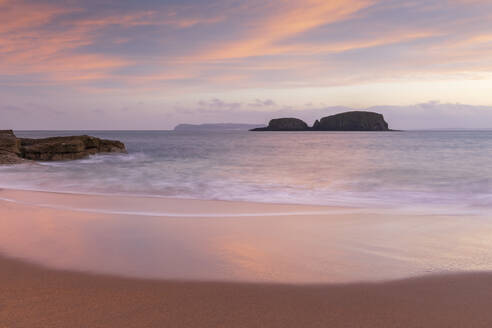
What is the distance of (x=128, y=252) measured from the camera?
4.56 metres

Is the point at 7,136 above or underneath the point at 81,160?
above

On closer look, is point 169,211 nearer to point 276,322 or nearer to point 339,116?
point 276,322

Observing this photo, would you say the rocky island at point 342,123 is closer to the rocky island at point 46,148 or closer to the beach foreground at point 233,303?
the rocky island at point 46,148

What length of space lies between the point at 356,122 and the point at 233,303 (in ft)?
574

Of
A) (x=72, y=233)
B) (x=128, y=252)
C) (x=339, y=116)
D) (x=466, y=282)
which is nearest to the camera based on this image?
(x=466, y=282)

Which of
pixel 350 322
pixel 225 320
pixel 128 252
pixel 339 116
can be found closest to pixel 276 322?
pixel 225 320

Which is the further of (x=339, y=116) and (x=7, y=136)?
(x=339, y=116)

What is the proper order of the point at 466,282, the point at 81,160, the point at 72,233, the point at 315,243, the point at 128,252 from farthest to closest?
the point at 81,160 < the point at 72,233 < the point at 315,243 < the point at 128,252 < the point at 466,282

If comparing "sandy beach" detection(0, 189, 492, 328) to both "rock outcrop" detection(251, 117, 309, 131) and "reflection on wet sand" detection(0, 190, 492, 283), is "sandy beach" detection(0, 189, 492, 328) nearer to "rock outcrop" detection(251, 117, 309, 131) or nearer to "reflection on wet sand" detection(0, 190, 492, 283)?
"reflection on wet sand" detection(0, 190, 492, 283)

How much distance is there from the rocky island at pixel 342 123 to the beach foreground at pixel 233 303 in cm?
17299

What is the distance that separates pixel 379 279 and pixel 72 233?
4.20 m

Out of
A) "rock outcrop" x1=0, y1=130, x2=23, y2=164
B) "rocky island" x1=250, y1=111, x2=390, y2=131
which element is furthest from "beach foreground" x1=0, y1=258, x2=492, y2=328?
"rocky island" x1=250, y1=111, x2=390, y2=131

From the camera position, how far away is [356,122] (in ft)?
558

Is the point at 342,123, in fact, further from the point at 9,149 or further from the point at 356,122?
the point at 9,149
